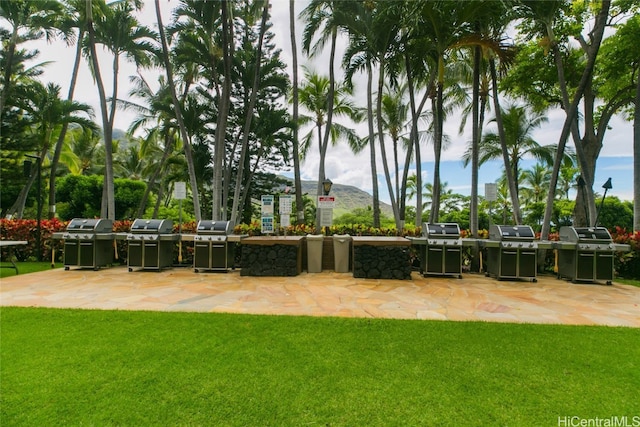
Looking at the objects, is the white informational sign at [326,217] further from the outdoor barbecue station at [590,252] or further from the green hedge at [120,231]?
the outdoor barbecue station at [590,252]

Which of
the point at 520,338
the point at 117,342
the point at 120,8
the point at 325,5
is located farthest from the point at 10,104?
the point at 520,338

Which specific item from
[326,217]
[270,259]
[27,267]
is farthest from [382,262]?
[27,267]

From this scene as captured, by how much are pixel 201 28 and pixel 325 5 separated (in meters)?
3.96

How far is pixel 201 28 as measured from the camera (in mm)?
8984

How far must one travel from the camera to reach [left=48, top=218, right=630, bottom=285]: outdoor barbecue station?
6.48 meters

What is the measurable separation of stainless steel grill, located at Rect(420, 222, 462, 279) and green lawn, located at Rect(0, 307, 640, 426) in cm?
312

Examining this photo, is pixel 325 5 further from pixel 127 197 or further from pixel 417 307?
pixel 127 197

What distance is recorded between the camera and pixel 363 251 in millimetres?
6715

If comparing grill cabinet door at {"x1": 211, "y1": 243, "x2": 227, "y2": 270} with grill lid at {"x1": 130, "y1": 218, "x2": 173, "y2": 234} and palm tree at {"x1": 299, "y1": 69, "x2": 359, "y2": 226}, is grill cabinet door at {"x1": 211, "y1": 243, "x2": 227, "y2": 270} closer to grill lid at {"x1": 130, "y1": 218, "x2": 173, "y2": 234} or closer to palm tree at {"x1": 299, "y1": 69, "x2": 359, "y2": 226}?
grill lid at {"x1": 130, "y1": 218, "x2": 173, "y2": 234}

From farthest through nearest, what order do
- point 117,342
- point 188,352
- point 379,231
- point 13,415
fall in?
point 379,231 < point 117,342 < point 188,352 < point 13,415

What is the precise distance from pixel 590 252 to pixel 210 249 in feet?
25.6

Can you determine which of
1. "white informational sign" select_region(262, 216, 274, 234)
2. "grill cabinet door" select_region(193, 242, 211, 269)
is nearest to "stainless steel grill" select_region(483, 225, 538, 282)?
"white informational sign" select_region(262, 216, 274, 234)

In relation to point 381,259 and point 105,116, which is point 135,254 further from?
point 105,116

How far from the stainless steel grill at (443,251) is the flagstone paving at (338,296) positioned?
0.22m
